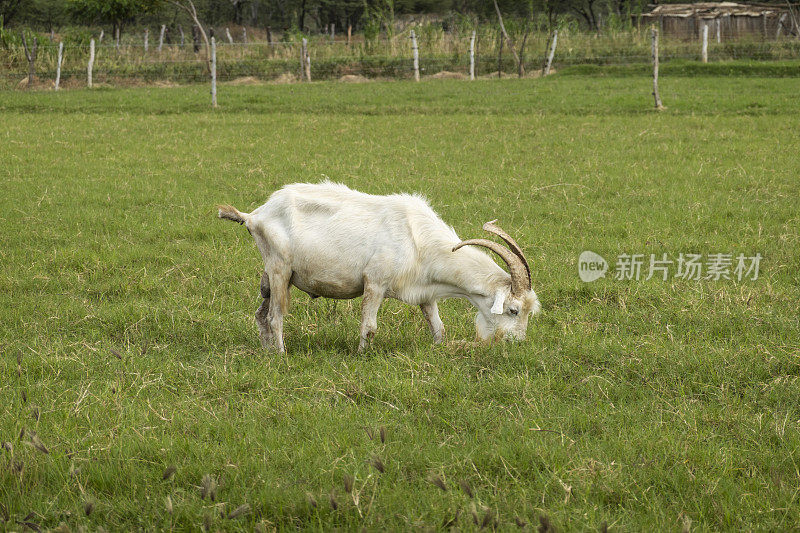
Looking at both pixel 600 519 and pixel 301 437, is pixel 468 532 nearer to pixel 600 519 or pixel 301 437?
pixel 600 519

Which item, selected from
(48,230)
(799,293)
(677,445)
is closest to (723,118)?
(799,293)

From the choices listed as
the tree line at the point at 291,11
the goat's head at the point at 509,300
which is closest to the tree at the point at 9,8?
the tree line at the point at 291,11

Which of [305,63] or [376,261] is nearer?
[376,261]

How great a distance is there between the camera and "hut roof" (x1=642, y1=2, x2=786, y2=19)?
143 ft

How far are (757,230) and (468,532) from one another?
7.60 metres

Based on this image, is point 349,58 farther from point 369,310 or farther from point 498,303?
point 498,303

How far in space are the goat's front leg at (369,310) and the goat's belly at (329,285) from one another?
0.18m

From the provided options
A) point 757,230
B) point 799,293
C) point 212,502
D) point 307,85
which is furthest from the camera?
point 307,85

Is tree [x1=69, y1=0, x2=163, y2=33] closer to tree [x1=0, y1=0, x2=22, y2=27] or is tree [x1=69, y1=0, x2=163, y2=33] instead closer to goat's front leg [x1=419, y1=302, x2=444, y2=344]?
tree [x1=0, y1=0, x2=22, y2=27]

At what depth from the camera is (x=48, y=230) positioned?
401 inches

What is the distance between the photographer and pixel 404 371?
5.68 m

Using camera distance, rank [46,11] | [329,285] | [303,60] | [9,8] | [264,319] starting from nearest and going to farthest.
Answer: [329,285] → [264,319] → [303,60] → [9,8] → [46,11]

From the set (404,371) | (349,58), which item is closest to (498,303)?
(404,371)

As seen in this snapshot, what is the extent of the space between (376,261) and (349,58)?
3019 cm
